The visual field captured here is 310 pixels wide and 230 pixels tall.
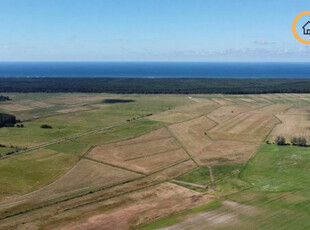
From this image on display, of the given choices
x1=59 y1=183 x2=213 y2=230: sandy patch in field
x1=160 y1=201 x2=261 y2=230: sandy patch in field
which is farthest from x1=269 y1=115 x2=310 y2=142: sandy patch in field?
x1=160 y1=201 x2=261 y2=230: sandy patch in field

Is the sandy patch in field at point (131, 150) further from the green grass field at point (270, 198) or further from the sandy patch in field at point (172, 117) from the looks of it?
the sandy patch in field at point (172, 117)

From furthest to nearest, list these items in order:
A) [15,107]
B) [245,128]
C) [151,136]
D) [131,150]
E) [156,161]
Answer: [15,107]
[245,128]
[151,136]
[131,150]
[156,161]

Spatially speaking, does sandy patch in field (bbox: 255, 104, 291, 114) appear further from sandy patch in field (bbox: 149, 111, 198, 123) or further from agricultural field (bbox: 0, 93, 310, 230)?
sandy patch in field (bbox: 149, 111, 198, 123)

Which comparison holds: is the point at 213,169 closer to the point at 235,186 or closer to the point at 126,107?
the point at 235,186

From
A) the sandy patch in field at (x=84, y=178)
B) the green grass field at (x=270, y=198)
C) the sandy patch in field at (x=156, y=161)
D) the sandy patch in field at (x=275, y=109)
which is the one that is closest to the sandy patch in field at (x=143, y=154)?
the sandy patch in field at (x=156, y=161)

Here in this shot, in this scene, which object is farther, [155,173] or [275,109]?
[275,109]

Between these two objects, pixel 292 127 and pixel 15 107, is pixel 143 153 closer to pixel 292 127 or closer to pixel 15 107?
pixel 292 127

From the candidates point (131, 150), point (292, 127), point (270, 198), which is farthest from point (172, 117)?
point (270, 198)
